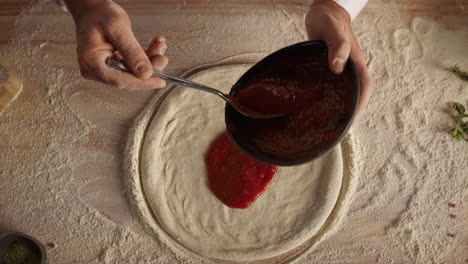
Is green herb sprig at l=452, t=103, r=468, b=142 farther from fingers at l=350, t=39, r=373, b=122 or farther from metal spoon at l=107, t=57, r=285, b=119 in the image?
metal spoon at l=107, t=57, r=285, b=119

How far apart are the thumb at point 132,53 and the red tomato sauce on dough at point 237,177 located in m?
0.55

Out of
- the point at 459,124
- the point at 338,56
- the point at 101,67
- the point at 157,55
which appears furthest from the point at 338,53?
the point at 459,124

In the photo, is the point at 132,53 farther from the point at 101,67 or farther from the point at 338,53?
the point at 338,53

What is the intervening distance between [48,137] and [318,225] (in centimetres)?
127

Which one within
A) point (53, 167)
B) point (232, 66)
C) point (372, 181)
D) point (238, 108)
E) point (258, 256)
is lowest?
point (258, 256)

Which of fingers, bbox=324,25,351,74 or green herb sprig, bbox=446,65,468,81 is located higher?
fingers, bbox=324,25,351,74

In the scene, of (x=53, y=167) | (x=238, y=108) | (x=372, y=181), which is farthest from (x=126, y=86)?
(x=372, y=181)

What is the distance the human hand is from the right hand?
1.91ft

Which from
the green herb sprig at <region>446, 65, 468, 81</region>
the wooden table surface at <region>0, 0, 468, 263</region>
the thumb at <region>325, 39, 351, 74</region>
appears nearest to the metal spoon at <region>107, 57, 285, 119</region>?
the thumb at <region>325, 39, 351, 74</region>

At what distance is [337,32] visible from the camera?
1.27 meters

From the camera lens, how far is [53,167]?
1.66 m

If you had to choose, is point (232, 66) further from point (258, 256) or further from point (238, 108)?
point (258, 256)

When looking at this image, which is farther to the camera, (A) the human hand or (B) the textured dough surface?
(B) the textured dough surface

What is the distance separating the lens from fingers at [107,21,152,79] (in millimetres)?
1118
